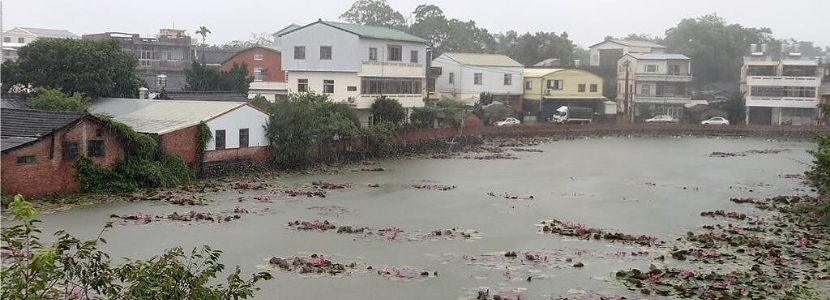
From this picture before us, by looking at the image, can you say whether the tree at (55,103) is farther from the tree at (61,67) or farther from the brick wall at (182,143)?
the brick wall at (182,143)

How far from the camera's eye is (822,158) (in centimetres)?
2020

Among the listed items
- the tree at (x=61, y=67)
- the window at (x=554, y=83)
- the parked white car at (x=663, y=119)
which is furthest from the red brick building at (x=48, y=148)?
the parked white car at (x=663, y=119)

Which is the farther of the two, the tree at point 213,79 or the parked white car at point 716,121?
the parked white car at point 716,121

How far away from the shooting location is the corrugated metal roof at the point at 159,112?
28009mm

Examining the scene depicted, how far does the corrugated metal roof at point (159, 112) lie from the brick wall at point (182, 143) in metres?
0.18

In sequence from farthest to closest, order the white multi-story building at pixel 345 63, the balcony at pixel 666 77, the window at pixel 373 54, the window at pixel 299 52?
the balcony at pixel 666 77
the window at pixel 299 52
the window at pixel 373 54
the white multi-story building at pixel 345 63

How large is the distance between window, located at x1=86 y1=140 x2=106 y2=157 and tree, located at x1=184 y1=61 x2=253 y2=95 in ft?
63.4

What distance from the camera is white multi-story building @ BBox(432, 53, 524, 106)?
59469 millimetres

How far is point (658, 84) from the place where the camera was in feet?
211

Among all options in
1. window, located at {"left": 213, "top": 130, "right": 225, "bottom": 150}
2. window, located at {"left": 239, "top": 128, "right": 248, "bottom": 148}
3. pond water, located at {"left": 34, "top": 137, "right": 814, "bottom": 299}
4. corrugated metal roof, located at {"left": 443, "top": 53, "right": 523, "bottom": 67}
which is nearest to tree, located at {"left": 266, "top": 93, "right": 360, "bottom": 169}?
window, located at {"left": 239, "top": 128, "right": 248, "bottom": 148}

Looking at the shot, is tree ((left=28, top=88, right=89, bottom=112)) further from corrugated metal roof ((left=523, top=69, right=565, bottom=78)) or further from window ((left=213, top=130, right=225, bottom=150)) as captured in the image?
corrugated metal roof ((left=523, top=69, right=565, bottom=78))

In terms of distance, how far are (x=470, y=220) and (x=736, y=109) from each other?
152ft

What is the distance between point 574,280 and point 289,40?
3118cm

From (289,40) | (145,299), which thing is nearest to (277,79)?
(289,40)
